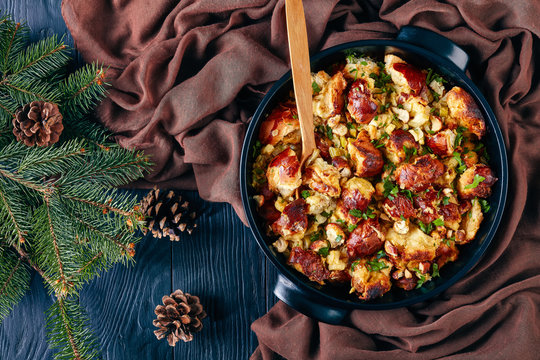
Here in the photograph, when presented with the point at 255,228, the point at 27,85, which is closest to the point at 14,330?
the point at 27,85

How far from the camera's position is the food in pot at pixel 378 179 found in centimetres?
197

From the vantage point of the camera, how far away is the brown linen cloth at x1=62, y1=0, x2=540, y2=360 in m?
2.13

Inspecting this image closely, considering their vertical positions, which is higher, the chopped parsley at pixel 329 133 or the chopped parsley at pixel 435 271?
the chopped parsley at pixel 329 133

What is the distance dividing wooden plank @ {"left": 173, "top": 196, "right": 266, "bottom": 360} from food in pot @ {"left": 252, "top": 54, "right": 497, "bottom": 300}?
46 cm

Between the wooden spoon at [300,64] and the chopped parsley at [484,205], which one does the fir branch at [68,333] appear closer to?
the wooden spoon at [300,64]

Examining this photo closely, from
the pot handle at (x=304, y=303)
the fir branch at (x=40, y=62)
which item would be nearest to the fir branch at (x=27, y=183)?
the fir branch at (x=40, y=62)

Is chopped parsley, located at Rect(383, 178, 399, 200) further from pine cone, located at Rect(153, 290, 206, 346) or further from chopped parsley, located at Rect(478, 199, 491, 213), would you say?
pine cone, located at Rect(153, 290, 206, 346)

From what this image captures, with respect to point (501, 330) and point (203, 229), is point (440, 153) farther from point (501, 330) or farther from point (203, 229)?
point (203, 229)

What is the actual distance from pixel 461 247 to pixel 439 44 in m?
0.95

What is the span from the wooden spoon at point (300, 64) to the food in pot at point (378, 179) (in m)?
0.11

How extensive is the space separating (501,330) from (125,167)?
2023 millimetres

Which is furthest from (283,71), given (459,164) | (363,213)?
(459,164)

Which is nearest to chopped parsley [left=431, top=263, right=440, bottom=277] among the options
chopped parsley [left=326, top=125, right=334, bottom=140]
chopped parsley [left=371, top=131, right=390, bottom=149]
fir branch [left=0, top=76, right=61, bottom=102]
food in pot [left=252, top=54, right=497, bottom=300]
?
food in pot [left=252, top=54, right=497, bottom=300]

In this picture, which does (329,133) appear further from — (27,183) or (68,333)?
(68,333)
